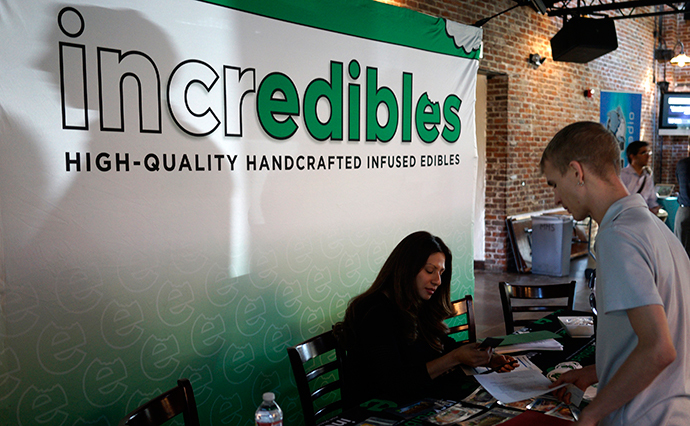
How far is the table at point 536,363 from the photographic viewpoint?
6.33ft

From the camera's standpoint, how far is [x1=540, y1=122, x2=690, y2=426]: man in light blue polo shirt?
4.24ft

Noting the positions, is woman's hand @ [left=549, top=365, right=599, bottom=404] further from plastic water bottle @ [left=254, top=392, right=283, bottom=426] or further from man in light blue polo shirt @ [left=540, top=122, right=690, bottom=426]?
plastic water bottle @ [left=254, top=392, right=283, bottom=426]

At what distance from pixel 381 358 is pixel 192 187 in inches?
48.1

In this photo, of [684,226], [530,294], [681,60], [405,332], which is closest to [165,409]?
[405,332]

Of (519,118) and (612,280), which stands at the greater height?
(519,118)

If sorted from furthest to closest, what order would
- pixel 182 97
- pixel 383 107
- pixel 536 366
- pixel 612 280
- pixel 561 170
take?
pixel 383 107, pixel 182 97, pixel 536 366, pixel 561 170, pixel 612 280

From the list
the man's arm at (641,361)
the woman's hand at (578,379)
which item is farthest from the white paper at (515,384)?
the man's arm at (641,361)

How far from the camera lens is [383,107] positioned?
12.4 feet

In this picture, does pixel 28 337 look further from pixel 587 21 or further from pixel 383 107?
pixel 587 21

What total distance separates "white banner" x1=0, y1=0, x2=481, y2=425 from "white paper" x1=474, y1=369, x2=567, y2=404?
1.40 metres

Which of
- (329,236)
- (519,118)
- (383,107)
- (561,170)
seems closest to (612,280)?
(561,170)

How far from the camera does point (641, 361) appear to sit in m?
1.28

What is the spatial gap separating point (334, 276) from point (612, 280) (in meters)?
2.37

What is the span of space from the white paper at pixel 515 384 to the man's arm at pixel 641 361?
0.65 metres
